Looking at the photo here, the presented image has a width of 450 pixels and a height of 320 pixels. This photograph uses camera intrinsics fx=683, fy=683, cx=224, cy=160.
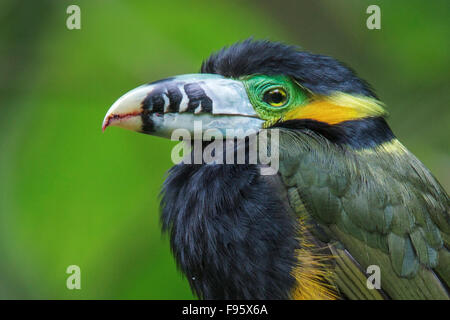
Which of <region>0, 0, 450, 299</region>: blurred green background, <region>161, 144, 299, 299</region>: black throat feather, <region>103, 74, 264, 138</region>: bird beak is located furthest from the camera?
<region>0, 0, 450, 299</region>: blurred green background

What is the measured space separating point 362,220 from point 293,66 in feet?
2.84

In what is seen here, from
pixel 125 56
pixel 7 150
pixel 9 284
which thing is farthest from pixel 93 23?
pixel 9 284

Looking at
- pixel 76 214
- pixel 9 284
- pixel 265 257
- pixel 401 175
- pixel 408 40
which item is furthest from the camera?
pixel 408 40

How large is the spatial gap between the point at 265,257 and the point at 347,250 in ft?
1.31

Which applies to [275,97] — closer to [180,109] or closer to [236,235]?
[180,109]

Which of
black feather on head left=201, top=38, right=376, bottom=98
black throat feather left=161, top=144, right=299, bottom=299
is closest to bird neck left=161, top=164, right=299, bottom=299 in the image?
black throat feather left=161, top=144, right=299, bottom=299

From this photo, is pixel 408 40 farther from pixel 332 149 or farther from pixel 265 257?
pixel 265 257

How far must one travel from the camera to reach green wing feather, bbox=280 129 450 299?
3141 mm

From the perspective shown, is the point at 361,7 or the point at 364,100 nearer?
the point at 364,100

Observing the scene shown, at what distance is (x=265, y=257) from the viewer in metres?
3.07

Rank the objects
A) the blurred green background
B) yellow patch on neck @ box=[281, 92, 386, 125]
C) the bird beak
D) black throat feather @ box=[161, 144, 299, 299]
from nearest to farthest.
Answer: black throat feather @ box=[161, 144, 299, 299] < the bird beak < yellow patch on neck @ box=[281, 92, 386, 125] < the blurred green background

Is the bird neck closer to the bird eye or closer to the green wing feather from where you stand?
the green wing feather

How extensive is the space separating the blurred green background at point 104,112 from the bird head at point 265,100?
0.72 m

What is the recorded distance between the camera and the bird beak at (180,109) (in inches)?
128
